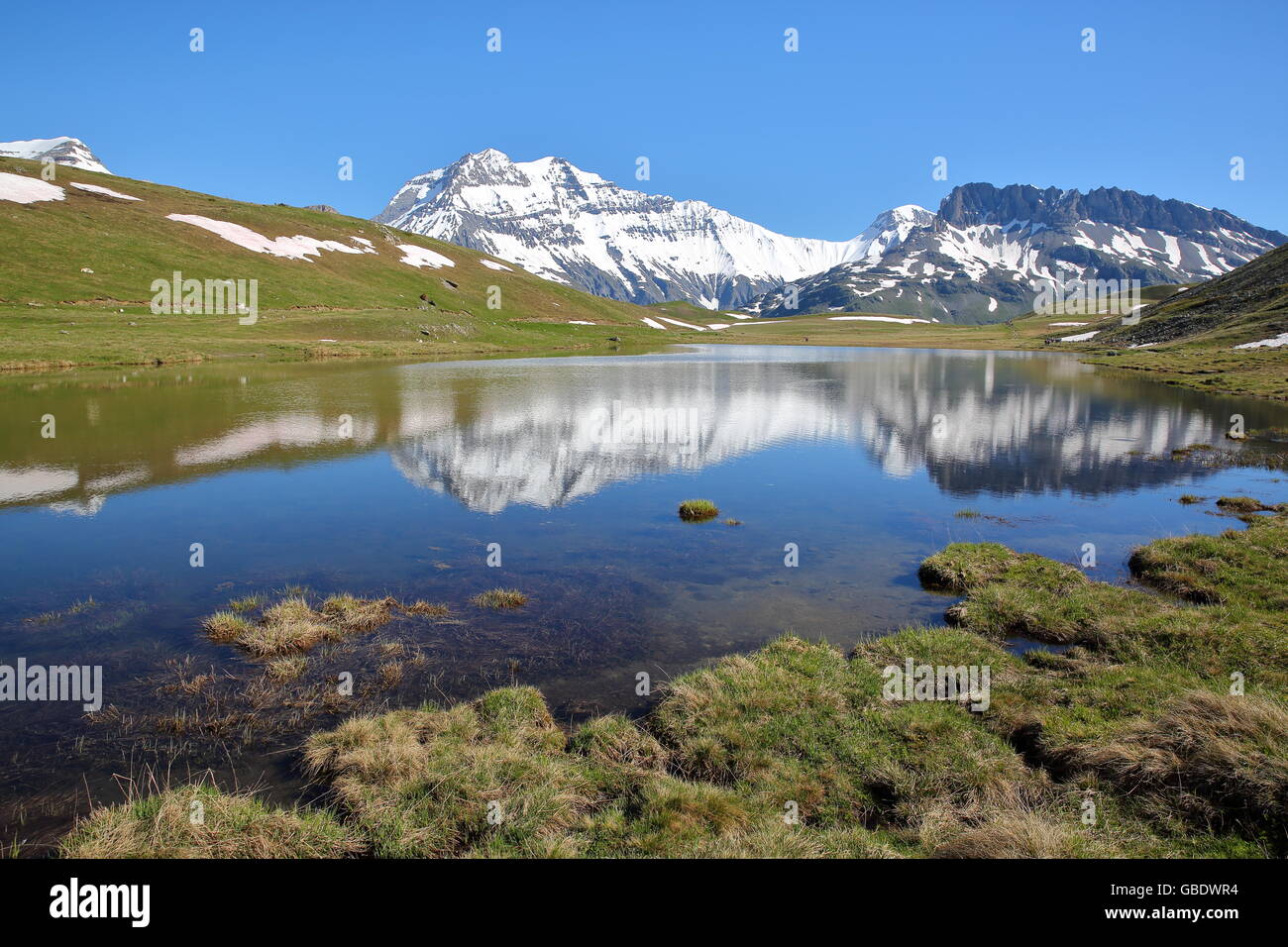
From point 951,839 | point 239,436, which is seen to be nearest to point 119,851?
point 951,839

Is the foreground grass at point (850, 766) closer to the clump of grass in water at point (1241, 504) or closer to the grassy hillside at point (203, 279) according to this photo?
the clump of grass in water at point (1241, 504)

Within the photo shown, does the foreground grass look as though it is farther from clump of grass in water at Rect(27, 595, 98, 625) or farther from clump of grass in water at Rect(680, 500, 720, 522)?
clump of grass in water at Rect(680, 500, 720, 522)

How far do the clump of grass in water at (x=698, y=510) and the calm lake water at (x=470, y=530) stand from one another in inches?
33.5

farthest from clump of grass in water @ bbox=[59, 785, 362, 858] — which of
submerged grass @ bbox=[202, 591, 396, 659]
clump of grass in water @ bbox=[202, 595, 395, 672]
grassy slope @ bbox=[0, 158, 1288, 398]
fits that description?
grassy slope @ bbox=[0, 158, 1288, 398]

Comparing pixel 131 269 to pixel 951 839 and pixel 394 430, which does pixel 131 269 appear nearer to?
pixel 394 430

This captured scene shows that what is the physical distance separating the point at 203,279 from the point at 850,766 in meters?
139

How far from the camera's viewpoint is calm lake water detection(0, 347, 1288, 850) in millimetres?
12891

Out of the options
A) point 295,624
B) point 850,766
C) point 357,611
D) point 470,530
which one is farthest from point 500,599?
point 850,766

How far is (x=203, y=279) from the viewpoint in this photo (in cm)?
11569

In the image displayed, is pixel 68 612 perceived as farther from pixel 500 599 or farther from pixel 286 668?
pixel 500 599

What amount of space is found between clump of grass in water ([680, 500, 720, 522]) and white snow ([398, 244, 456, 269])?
168 metres

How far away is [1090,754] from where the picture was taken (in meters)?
10.2

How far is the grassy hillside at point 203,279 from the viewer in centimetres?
8212

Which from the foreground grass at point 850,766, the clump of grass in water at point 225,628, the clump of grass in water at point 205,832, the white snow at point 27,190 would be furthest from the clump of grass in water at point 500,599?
the white snow at point 27,190
